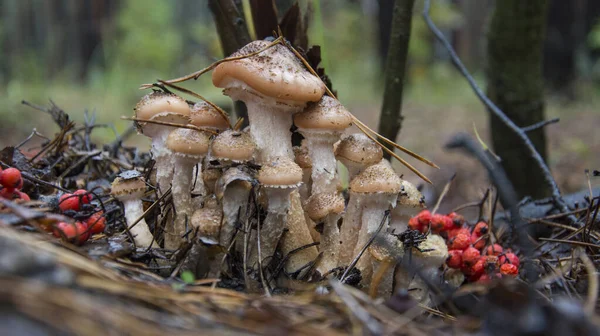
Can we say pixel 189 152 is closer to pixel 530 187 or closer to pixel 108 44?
pixel 530 187

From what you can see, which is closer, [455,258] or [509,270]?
[509,270]

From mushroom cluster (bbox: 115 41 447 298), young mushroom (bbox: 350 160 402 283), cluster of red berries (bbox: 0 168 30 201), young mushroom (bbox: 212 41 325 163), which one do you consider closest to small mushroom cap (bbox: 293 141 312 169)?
mushroom cluster (bbox: 115 41 447 298)

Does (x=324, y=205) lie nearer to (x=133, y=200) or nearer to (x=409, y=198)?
(x=409, y=198)

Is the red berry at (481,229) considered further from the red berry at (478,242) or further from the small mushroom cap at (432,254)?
the small mushroom cap at (432,254)

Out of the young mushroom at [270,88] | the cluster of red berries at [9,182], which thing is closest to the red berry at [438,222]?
the young mushroom at [270,88]

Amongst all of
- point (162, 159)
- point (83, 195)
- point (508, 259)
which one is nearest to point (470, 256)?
point (508, 259)

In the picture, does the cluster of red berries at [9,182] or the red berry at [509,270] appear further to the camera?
the red berry at [509,270]
